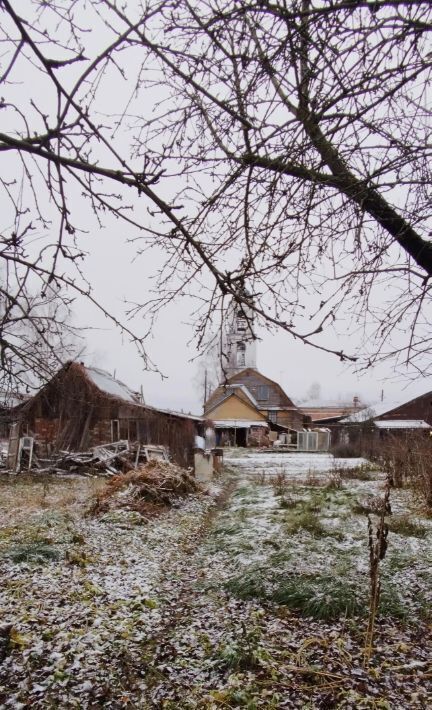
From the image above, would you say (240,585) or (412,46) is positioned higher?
(412,46)

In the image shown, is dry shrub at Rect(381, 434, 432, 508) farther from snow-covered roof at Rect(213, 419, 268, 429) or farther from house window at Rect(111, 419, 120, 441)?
snow-covered roof at Rect(213, 419, 268, 429)

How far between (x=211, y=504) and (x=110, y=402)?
959 cm

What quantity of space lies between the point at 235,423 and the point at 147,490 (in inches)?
1124

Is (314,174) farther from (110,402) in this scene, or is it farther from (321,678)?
(110,402)

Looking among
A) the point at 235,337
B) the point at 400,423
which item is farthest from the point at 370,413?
the point at 235,337

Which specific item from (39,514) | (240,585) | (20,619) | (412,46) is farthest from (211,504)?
(412,46)

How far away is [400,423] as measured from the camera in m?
35.3

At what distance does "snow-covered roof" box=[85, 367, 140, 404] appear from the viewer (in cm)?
2144

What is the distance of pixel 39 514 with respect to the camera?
10414 millimetres

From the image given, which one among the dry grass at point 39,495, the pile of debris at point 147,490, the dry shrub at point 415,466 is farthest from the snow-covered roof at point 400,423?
the pile of debris at point 147,490

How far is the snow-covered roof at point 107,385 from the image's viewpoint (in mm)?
21438

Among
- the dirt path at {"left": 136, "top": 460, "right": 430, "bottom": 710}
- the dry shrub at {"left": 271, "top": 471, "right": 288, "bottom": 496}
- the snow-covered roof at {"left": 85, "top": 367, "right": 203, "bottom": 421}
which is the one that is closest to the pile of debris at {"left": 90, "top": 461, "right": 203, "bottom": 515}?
the dry shrub at {"left": 271, "top": 471, "right": 288, "bottom": 496}

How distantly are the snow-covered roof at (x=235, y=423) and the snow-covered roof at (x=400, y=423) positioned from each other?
918 centimetres

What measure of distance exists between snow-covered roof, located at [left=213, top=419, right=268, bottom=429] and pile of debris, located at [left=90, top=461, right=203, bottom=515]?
1003 inches
